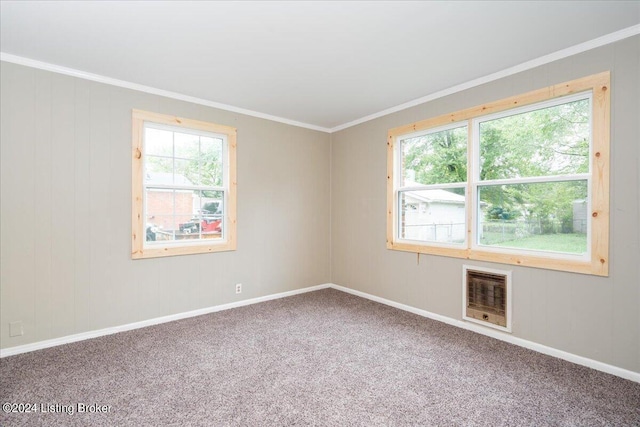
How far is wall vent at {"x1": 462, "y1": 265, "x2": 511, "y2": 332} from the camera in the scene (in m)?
2.94

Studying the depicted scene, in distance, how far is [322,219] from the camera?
4.95 metres

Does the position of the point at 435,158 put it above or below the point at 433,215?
above

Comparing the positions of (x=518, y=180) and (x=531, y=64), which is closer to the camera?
(x=531, y=64)

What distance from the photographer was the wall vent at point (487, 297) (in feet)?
9.63

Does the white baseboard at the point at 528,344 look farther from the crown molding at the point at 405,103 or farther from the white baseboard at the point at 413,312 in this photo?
the crown molding at the point at 405,103

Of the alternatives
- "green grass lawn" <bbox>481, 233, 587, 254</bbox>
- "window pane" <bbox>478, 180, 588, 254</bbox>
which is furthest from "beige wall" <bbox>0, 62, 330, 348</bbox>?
"green grass lawn" <bbox>481, 233, 587, 254</bbox>

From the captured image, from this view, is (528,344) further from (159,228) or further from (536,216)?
(159,228)

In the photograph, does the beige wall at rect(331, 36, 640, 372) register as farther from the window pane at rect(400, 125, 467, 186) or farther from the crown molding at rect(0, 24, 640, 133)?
the window pane at rect(400, 125, 467, 186)

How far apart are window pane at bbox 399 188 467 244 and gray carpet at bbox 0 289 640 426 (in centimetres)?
107

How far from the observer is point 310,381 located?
2254 mm

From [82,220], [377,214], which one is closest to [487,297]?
[377,214]

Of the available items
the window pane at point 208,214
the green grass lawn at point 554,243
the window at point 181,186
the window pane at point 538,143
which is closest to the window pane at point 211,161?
the window at point 181,186

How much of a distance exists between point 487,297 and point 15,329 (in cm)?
436

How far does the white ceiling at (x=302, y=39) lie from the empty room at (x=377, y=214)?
2cm
